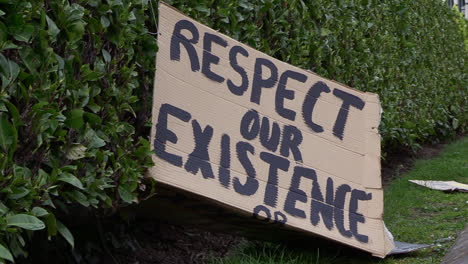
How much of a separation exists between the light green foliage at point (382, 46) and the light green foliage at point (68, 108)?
618 mm

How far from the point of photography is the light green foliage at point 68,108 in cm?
249

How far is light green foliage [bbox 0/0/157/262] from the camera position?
249 centimetres

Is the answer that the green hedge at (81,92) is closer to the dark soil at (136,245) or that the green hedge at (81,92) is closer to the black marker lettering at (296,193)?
the dark soil at (136,245)

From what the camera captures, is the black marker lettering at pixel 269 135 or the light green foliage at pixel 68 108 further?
the black marker lettering at pixel 269 135

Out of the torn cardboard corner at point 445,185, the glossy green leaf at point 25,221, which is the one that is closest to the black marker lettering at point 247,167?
the glossy green leaf at point 25,221

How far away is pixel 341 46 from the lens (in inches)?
249

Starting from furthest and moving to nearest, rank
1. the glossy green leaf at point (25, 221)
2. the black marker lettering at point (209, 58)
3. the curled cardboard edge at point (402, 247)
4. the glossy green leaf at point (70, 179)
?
the curled cardboard edge at point (402, 247) → the black marker lettering at point (209, 58) → the glossy green leaf at point (70, 179) → the glossy green leaf at point (25, 221)

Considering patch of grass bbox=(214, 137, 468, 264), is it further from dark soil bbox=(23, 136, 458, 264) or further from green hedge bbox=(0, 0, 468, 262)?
green hedge bbox=(0, 0, 468, 262)

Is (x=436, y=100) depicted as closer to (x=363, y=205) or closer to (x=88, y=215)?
(x=363, y=205)

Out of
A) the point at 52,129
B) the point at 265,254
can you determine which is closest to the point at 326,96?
the point at 265,254

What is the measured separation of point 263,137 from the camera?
3828mm

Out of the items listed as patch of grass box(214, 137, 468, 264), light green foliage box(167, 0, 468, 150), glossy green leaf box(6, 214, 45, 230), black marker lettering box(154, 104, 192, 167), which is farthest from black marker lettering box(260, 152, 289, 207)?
glossy green leaf box(6, 214, 45, 230)

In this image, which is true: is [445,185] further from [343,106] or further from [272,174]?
[272,174]

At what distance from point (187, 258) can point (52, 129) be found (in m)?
2.16
